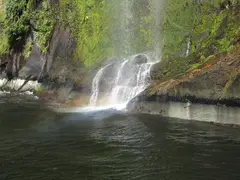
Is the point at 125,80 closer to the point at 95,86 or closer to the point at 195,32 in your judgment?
the point at 95,86

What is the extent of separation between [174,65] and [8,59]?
20.6 m

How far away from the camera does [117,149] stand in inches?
480

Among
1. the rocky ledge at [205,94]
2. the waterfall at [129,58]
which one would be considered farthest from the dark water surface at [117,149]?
the waterfall at [129,58]

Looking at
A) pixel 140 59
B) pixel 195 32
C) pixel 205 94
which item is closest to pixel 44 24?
pixel 140 59

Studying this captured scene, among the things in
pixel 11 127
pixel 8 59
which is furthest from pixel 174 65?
pixel 8 59

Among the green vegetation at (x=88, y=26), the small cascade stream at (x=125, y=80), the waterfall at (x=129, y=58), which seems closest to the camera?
the small cascade stream at (x=125, y=80)

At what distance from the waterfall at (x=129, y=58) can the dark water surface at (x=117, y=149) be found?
392 centimetres

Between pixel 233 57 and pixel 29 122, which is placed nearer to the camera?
pixel 233 57

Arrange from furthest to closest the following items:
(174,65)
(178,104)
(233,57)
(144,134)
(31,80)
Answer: (31,80), (174,65), (178,104), (233,57), (144,134)

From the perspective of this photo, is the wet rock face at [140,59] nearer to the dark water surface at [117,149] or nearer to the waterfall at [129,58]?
the waterfall at [129,58]

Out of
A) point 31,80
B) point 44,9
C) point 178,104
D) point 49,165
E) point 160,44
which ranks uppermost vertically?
point 44,9

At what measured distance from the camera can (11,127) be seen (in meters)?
16.3

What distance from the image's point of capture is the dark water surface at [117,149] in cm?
995

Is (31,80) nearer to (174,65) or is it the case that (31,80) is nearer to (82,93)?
(82,93)
